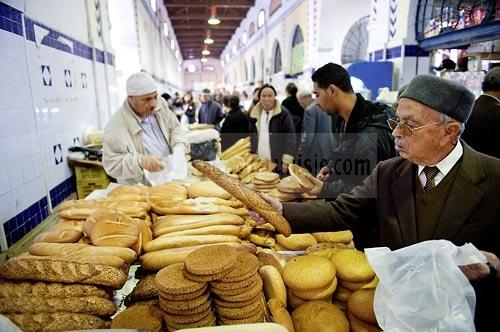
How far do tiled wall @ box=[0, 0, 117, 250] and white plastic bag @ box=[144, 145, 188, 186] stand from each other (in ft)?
3.73

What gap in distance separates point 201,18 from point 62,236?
22.3m

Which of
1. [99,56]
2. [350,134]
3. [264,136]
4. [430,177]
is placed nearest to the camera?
[430,177]

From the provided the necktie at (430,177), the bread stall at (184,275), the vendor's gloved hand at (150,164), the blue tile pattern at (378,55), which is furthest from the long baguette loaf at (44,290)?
→ the blue tile pattern at (378,55)

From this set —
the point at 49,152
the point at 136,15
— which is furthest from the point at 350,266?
the point at 136,15

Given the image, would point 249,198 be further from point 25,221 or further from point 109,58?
point 109,58

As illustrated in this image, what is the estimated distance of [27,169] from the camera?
3.12m

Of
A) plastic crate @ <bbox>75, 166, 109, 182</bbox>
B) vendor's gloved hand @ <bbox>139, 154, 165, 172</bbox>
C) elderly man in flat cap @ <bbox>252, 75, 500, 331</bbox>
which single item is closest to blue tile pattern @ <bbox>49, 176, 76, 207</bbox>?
plastic crate @ <bbox>75, 166, 109, 182</bbox>

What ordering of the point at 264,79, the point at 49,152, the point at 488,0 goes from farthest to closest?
the point at 264,79
the point at 488,0
the point at 49,152

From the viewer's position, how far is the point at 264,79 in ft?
60.5

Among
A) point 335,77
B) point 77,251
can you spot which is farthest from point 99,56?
point 77,251

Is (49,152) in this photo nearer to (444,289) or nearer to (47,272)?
(47,272)

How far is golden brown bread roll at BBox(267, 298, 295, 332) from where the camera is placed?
1.22 m

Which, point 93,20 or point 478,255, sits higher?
point 93,20

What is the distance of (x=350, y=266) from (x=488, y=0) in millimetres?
5223
